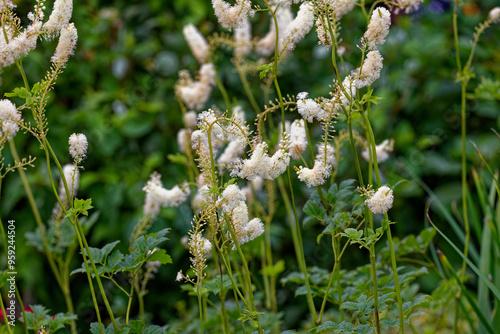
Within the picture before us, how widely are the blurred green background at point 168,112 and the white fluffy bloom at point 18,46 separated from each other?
51.0 inches

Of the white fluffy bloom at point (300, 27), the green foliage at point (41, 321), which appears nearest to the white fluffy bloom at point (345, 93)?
the white fluffy bloom at point (300, 27)

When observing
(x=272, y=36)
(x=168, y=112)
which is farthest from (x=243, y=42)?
(x=168, y=112)

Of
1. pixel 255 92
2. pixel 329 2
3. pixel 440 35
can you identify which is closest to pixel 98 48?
pixel 255 92

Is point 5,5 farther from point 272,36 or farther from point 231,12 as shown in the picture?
point 272,36

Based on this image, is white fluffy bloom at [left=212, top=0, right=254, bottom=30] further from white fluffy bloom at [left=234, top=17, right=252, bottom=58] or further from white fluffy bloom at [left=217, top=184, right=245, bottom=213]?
white fluffy bloom at [left=234, top=17, right=252, bottom=58]

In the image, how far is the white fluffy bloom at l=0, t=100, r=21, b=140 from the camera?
0.92 m

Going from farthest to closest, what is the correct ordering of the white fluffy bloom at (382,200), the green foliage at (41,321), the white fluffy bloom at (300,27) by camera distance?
the green foliage at (41,321)
the white fluffy bloom at (300,27)
the white fluffy bloom at (382,200)

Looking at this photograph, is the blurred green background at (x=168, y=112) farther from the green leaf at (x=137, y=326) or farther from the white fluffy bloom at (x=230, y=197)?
the white fluffy bloom at (x=230, y=197)

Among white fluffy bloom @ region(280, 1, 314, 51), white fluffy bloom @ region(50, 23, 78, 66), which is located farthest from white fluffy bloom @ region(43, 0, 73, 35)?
white fluffy bloom @ region(280, 1, 314, 51)

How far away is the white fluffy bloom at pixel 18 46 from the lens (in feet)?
2.95

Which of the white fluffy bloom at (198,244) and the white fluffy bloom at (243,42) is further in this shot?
the white fluffy bloom at (243,42)

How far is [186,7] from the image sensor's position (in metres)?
2.77

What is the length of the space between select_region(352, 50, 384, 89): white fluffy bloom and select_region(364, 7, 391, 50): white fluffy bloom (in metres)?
0.02

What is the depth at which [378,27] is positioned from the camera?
2.92 ft
